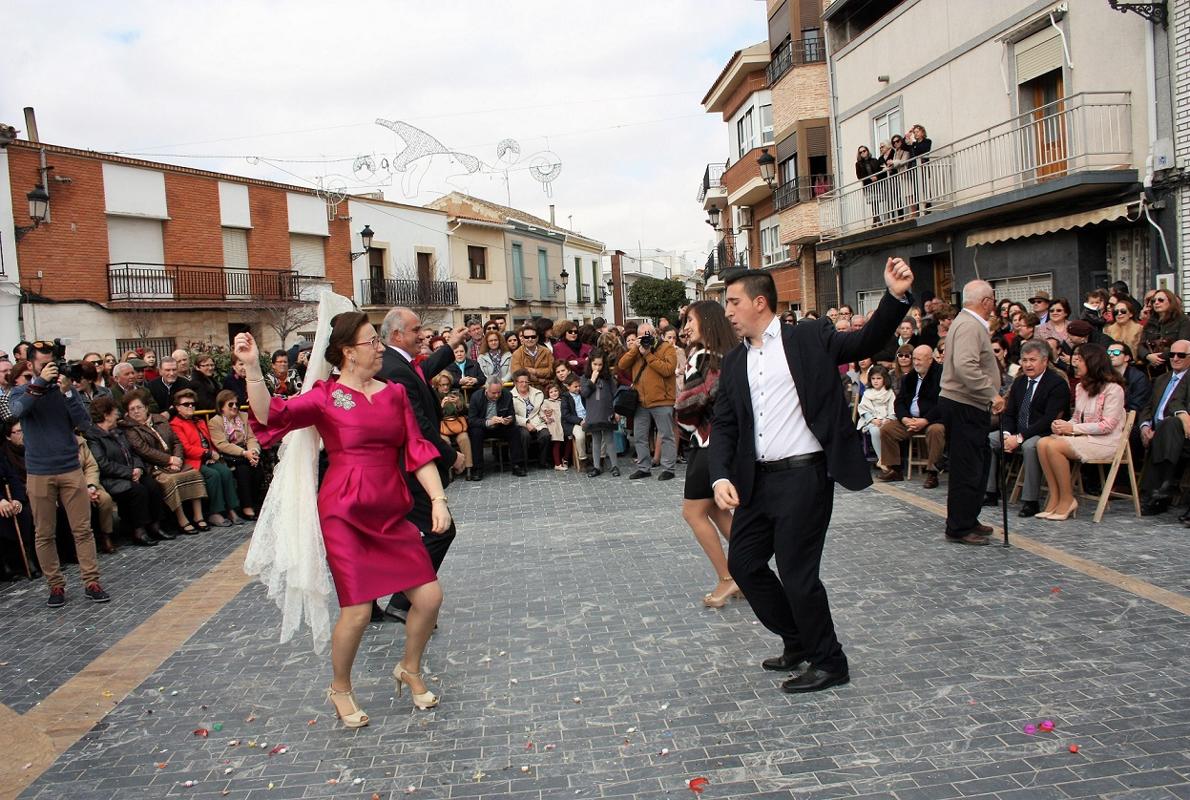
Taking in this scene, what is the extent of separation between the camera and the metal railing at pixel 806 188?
24.3 metres

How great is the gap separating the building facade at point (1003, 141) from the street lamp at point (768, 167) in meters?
4.11

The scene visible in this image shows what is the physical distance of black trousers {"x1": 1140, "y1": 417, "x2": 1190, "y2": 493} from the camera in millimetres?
7793

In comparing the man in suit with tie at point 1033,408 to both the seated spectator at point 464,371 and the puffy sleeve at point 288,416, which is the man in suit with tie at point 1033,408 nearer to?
the puffy sleeve at point 288,416

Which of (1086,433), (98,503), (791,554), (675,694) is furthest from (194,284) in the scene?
(791,554)

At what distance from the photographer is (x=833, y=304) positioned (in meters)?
24.6

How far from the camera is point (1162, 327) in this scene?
941 centimetres

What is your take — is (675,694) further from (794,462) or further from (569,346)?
(569,346)

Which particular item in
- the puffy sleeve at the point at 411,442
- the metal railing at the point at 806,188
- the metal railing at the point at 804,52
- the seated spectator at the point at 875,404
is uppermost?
the metal railing at the point at 804,52

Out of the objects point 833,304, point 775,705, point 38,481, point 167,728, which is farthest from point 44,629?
point 833,304

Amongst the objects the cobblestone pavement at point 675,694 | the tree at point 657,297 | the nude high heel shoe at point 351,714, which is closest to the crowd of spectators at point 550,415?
the cobblestone pavement at point 675,694

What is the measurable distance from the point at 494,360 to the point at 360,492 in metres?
9.82

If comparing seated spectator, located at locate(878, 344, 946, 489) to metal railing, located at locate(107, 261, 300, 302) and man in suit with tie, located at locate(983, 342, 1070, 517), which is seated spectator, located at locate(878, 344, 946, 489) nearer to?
man in suit with tie, located at locate(983, 342, 1070, 517)

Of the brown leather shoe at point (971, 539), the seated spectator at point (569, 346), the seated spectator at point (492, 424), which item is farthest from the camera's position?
the seated spectator at point (569, 346)

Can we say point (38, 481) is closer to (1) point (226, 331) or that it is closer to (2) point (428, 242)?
(1) point (226, 331)
